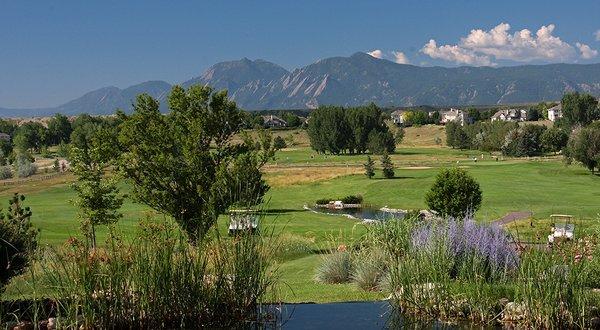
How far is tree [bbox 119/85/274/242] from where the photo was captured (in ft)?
85.9

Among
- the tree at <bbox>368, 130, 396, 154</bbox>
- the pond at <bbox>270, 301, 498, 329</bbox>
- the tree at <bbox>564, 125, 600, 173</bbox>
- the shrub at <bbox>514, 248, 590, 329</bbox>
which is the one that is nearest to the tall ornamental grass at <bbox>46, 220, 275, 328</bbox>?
the pond at <bbox>270, 301, 498, 329</bbox>

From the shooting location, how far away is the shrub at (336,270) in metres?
16.3

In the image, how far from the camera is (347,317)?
1165 cm

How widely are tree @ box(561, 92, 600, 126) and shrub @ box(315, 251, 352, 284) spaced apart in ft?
437

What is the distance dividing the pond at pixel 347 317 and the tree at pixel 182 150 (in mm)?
13360

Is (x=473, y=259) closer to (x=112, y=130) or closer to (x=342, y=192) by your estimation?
(x=112, y=130)

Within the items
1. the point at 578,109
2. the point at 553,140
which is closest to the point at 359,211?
the point at 553,140

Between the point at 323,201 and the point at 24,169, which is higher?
the point at 24,169

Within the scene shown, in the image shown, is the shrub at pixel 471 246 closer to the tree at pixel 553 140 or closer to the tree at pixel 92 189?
the tree at pixel 92 189

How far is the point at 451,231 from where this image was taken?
520 inches

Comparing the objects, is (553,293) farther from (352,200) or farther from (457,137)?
(457,137)

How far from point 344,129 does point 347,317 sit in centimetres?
13161

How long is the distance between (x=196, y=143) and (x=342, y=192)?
44.6 metres

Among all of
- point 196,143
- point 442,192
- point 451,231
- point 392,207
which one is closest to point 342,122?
point 392,207
